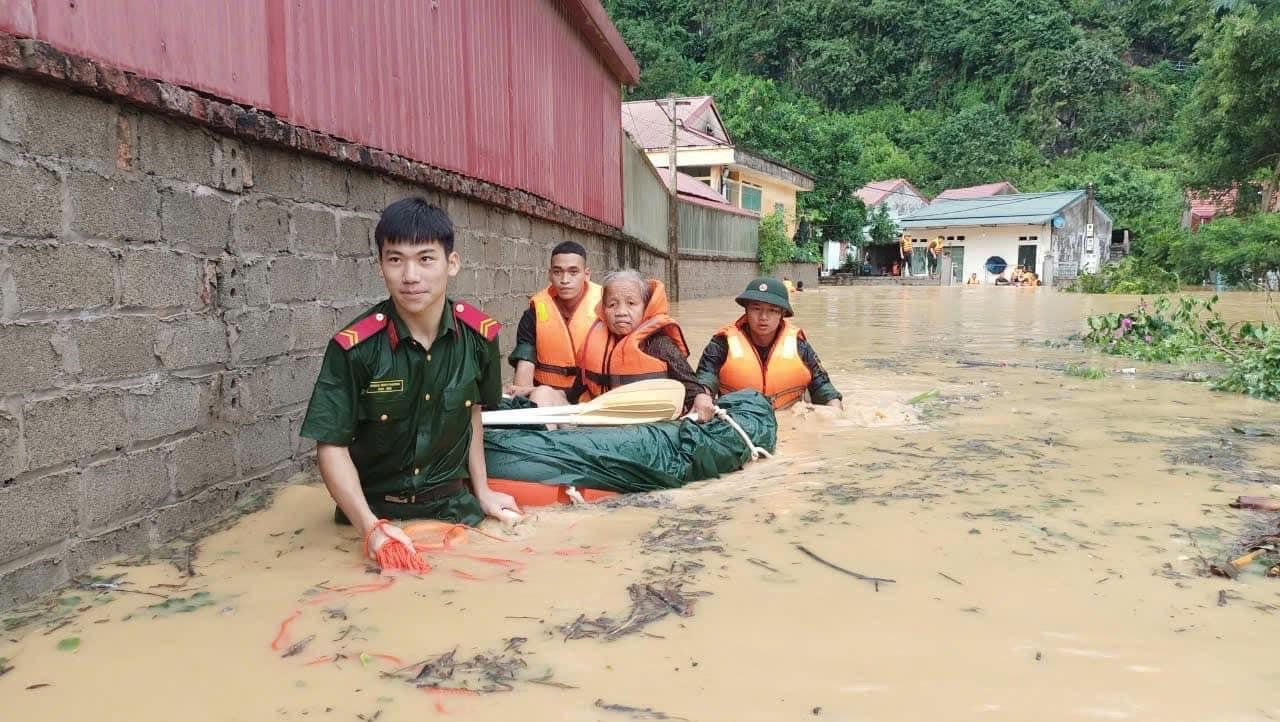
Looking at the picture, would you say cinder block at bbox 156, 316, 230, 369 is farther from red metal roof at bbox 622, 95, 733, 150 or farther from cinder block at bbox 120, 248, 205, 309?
red metal roof at bbox 622, 95, 733, 150

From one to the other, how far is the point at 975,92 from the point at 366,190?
6181cm

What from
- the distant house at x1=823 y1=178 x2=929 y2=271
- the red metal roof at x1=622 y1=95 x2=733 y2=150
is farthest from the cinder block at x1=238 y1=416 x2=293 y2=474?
the distant house at x1=823 y1=178 x2=929 y2=271

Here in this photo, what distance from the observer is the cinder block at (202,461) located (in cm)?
301

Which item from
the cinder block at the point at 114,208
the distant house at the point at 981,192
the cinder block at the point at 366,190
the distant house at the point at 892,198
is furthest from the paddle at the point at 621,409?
the distant house at the point at 981,192

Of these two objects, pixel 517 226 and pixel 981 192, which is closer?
pixel 517 226

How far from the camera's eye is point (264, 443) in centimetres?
353

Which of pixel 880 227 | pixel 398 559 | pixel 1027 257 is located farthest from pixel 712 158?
pixel 398 559

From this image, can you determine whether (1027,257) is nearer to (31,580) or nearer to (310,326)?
(310,326)

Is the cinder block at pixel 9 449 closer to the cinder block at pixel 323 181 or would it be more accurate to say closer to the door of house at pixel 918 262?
the cinder block at pixel 323 181

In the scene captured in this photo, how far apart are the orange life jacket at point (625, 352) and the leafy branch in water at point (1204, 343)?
184 inches

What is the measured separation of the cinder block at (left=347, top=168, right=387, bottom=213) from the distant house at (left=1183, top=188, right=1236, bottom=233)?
32306 mm

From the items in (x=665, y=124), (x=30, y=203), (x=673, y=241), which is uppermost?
(x=665, y=124)

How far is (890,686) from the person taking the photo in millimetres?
2010

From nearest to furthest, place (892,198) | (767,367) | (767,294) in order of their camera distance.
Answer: (767,294), (767,367), (892,198)
